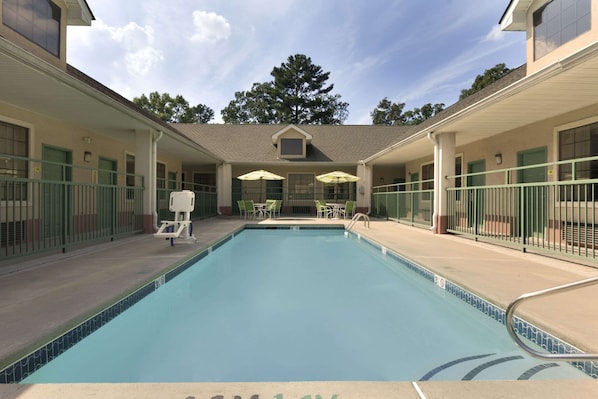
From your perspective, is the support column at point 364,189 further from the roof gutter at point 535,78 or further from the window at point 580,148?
the window at point 580,148

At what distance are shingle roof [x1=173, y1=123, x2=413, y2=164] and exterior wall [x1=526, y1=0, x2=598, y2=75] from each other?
948 cm

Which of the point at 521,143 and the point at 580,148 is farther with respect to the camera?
the point at 521,143

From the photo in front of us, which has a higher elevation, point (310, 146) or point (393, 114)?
point (393, 114)

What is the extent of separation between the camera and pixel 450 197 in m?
9.05

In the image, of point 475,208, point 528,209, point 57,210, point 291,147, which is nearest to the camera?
point 528,209

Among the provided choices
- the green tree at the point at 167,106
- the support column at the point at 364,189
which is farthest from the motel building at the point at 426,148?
the green tree at the point at 167,106

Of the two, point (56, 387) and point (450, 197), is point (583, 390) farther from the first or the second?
point (450, 197)

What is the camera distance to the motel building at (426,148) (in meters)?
5.25

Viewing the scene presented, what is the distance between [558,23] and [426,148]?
17.1 ft

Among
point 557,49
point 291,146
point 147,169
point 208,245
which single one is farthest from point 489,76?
point 208,245

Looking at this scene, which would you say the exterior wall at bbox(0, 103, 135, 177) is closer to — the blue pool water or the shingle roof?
the blue pool water

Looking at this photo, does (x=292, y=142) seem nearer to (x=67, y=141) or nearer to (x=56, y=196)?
(x=67, y=141)

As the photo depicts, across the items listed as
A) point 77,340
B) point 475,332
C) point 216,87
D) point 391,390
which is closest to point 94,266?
point 77,340

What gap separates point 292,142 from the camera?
18594 millimetres
